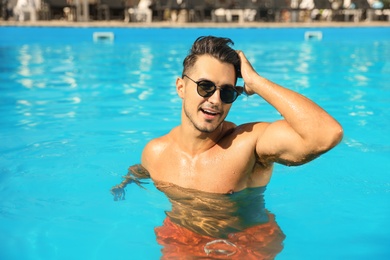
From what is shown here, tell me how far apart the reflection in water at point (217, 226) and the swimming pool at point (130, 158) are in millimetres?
266

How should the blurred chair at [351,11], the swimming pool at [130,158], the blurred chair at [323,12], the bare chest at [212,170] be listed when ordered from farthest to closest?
the blurred chair at [351,11] < the blurred chair at [323,12] < the swimming pool at [130,158] < the bare chest at [212,170]

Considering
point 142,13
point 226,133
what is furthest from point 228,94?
point 142,13

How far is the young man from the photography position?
2369 mm

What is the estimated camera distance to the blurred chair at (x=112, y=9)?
18.4 metres

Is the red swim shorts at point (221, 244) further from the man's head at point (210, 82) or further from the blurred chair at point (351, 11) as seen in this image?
the blurred chair at point (351, 11)

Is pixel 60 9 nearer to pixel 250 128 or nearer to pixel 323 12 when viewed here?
pixel 323 12

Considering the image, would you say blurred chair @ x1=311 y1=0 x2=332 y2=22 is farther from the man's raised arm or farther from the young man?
the man's raised arm

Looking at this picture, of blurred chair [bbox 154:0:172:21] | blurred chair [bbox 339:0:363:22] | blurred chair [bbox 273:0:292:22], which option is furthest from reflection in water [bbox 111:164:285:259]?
blurred chair [bbox 339:0:363:22]

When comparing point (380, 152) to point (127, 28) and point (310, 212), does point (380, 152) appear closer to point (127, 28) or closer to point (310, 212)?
A: point (310, 212)

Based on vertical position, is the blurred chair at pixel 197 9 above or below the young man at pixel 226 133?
above

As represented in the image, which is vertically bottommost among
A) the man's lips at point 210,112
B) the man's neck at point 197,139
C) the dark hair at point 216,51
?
the man's neck at point 197,139

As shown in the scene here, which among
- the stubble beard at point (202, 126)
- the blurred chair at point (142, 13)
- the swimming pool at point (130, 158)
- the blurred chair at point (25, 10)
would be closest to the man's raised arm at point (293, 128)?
the stubble beard at point (202, 126)

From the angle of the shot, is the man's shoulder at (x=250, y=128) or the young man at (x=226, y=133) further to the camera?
the man's shoulder at (x=250, y=128)

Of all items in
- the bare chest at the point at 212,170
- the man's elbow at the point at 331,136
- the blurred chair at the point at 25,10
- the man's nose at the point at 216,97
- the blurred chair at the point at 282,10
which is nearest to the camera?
the man's elbow at the point at 331,136
